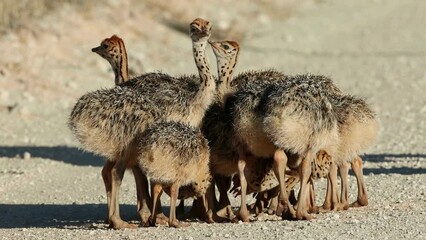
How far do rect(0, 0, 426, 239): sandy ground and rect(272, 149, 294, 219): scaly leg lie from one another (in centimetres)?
14

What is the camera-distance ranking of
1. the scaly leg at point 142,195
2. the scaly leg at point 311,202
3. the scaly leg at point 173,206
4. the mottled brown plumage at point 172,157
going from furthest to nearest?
the scaly leg at point 311,202, the scaly leg at point 142,195, the scaly leg at point 173,206, the mottled brown plumage at point 172,157

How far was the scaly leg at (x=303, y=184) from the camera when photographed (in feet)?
34.3

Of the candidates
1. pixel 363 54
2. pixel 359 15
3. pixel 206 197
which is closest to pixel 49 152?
pixel 206 197

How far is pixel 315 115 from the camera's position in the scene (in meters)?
10.3

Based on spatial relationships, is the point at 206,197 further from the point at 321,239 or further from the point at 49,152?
the point at 49,152

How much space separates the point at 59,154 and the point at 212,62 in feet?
23.9

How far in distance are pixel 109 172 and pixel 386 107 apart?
26.7 ft

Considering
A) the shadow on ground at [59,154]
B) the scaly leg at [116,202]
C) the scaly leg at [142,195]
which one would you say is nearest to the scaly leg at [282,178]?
the scaly leg at [142,195]

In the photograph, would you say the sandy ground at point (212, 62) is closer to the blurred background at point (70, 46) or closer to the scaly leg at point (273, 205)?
the blurred background at point (70, 46)

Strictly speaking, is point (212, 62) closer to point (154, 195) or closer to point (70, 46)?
point (70, 46)

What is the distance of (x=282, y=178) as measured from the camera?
10.5m

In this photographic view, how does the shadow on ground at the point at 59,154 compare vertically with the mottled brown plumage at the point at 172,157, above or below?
above

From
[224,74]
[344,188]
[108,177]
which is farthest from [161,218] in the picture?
[344,188]

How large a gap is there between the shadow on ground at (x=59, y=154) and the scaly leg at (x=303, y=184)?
14.6 feet
